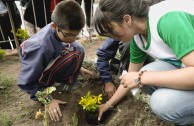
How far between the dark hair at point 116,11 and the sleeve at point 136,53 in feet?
1.50

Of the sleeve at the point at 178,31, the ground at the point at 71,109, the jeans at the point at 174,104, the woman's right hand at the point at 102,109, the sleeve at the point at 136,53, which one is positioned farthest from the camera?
the woman's right hand at the point at 102,109

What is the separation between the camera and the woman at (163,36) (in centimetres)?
170

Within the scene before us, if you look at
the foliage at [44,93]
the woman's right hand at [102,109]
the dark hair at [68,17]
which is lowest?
the woman's right hand at [102,109]

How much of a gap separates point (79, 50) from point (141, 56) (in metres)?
0.65

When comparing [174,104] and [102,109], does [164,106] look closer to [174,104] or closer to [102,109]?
[174,104]

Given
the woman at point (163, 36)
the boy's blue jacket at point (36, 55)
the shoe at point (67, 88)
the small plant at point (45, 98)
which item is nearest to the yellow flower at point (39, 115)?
the small plant at point (45, 98)

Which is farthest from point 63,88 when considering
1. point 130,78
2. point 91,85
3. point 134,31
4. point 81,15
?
point 134,31

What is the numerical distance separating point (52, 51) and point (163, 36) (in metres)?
1.09

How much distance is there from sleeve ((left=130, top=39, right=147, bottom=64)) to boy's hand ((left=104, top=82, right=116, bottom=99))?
1.54ft

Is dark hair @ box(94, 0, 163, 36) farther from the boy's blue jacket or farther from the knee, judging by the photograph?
the boy's blue jacket

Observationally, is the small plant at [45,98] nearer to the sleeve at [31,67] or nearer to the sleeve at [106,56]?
the sleeve at [31,67]

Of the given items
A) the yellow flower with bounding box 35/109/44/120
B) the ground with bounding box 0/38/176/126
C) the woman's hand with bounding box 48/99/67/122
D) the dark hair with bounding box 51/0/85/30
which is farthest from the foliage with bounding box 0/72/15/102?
the dark hair with bounding box 51/0/85/30

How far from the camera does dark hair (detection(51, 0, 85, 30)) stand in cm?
243

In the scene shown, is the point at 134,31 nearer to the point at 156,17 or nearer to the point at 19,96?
the point at 156,17
